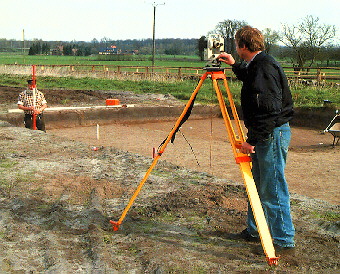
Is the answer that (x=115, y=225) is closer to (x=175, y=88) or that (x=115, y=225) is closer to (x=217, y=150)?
(x=217, y=150)

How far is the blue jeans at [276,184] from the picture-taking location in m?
3.80

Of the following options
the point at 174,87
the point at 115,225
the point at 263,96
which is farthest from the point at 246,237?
the point at 174,87

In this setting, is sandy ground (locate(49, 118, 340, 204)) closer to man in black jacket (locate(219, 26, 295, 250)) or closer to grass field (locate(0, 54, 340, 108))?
man in black jacket (locate(219, 26, 295, 250))

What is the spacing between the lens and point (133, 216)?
16.3ft

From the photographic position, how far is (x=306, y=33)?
4159 centimetres

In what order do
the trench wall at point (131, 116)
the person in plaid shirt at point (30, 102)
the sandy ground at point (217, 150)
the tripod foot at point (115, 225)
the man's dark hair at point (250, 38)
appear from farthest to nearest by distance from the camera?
the trench wall at point (131, 116) < the person in plaid shirt at point (30, 102) < the sandy ground at point (217, 150) < the tripod foot at point (115, 225) < the man's dark hair at point (250, 38)

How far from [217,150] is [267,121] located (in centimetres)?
720

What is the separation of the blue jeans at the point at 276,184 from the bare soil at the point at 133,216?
0.71ft

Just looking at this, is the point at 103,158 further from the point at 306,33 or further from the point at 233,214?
the point at 306,33

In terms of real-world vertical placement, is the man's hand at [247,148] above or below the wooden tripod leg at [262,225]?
above

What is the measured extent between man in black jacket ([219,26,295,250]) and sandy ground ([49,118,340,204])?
1.84 metres

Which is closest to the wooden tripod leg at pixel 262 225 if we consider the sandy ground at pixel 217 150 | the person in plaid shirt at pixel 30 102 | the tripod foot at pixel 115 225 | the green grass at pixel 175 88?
the tripod foot at pixel 115 225

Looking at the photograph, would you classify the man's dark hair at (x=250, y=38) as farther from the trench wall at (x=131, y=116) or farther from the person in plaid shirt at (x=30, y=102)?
the trench wall at (x=131, y=116)

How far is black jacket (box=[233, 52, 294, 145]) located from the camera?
3590mm
